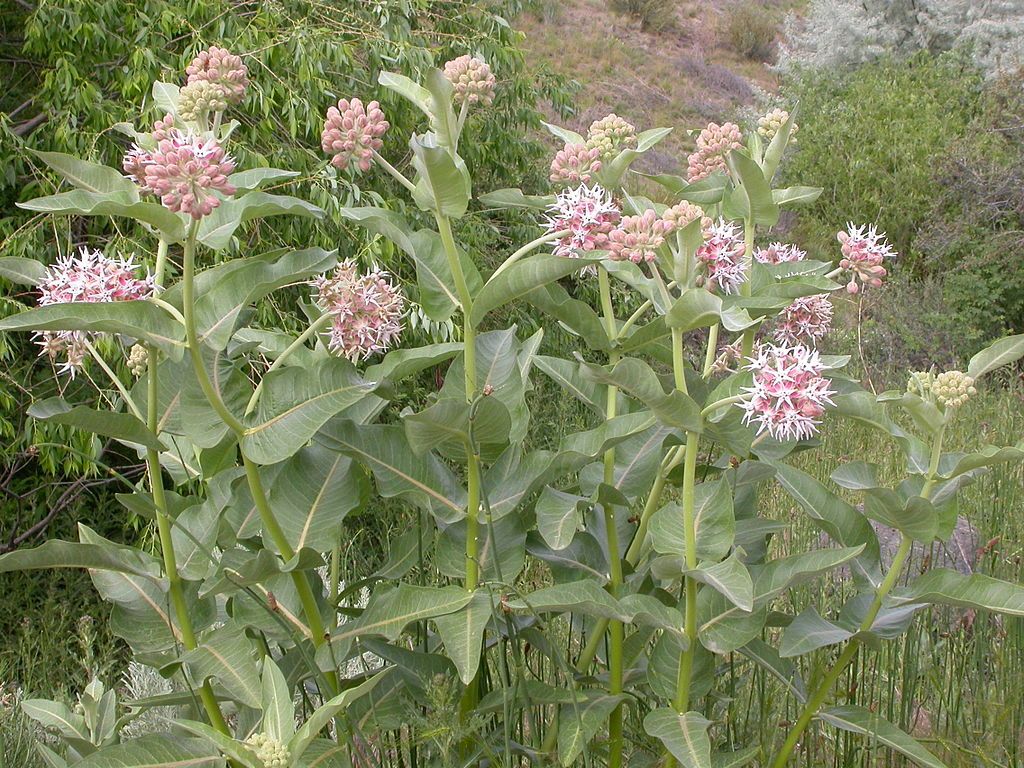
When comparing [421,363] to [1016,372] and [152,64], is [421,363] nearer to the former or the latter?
[152,64]

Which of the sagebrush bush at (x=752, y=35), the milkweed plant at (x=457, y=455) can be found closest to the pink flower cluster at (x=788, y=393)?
the milkweed plant at (x=457, y=455)

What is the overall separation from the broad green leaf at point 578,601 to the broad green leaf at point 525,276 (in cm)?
37

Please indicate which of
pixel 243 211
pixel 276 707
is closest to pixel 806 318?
pixel 243 211

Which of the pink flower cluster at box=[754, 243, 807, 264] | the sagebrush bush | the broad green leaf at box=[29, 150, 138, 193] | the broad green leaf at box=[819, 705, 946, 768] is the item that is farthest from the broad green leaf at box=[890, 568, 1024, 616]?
the sagebrush bush

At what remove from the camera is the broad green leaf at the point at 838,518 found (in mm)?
1412

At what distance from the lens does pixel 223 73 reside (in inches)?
53.2

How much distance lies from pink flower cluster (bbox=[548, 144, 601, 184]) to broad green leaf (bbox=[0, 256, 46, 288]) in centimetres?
73

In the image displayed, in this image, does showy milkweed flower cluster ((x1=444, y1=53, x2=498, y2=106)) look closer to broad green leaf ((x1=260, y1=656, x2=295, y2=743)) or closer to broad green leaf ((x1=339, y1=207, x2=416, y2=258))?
broad green leaf ((x1=339, y1=207, x2=416, y2=258))

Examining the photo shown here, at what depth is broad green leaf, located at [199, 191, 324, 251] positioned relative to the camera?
134 cm

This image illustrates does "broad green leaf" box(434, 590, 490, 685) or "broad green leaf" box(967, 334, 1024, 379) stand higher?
"broad green leaf" box(967, 334, 1024, 379)

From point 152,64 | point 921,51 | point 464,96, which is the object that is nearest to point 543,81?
point 152,64

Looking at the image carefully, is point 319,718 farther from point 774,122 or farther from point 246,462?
point 774,122

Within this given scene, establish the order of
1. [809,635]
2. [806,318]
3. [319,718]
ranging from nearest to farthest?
[319,718], [809,635], [806,318]

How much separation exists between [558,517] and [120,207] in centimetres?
65
